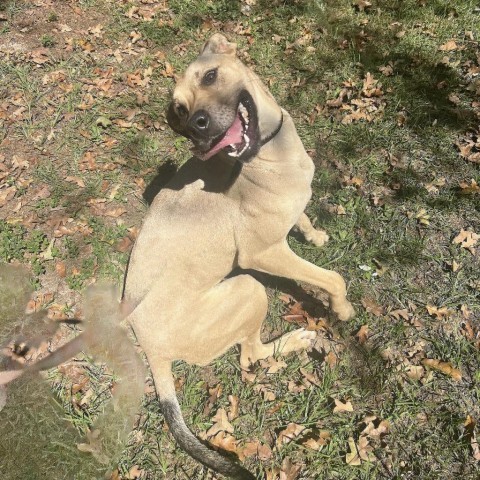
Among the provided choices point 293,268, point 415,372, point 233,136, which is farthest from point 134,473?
point 233,136

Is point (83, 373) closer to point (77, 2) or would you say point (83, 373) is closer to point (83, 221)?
point (83, 221)

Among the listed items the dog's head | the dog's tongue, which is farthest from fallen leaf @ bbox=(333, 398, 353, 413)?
the dog's tongue

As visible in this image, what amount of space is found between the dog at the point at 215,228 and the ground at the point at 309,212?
72cm

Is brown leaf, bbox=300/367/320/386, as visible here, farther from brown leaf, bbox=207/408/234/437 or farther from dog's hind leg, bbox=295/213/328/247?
dog's hind leg, bbox=295/213/328/247

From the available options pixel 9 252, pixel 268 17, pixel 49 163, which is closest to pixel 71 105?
pixel 49 163

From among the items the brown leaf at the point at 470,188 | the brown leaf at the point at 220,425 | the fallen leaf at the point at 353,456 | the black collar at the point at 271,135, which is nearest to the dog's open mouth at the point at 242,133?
the black collar at the point at 271,135

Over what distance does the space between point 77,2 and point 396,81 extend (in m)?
6.09

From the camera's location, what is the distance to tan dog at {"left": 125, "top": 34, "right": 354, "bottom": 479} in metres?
3.69

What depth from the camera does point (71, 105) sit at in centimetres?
703

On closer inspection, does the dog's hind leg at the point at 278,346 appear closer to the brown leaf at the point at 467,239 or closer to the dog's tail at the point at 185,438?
the dog's tail at the point at 185,438

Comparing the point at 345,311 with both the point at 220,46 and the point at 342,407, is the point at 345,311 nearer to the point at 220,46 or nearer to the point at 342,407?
the point at 342,407

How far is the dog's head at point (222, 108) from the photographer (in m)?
3.49

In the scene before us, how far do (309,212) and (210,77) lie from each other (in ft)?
7.20

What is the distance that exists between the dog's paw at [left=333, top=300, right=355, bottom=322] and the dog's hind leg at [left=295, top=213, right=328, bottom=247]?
845 mm
